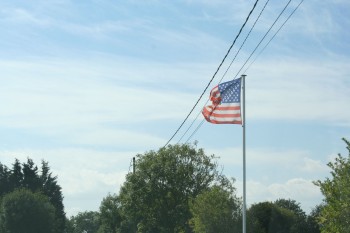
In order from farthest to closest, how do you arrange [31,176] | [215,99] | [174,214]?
[31,176] < [174,214] < [215,99]

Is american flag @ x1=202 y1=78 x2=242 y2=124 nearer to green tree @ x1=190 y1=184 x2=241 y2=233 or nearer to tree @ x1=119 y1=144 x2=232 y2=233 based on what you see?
green tree @ x1=190 y1=184 x2=241 y2=233

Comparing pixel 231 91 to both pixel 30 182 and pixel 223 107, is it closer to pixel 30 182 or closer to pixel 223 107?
pixel 223 107

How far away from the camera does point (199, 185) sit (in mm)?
63812

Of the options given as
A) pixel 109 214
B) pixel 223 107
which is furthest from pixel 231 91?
pixel 109 214

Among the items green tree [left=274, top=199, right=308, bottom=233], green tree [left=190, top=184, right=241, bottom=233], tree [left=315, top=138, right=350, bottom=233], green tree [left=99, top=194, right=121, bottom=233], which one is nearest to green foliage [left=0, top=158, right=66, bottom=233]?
green tree [left=99, top=194, right=121, bottom=233]

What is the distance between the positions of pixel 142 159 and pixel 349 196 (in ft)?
143

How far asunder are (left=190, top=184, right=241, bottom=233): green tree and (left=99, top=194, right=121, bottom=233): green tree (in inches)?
2708

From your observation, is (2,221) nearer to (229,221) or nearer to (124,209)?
(124,209)

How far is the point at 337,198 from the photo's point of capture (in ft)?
84.0

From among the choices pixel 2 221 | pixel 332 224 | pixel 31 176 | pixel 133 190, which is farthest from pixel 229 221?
pixel 31 176

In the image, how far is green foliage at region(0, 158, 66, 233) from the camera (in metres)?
110

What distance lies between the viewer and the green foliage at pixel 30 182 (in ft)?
362

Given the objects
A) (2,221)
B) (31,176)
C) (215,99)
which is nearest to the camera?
(215,99)

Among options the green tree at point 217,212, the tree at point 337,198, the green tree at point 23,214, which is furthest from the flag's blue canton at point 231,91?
the green tree at point 23,214
